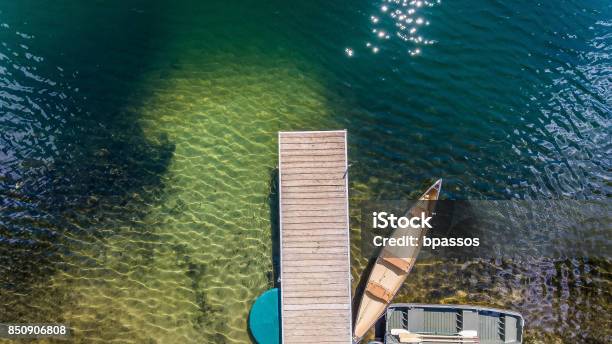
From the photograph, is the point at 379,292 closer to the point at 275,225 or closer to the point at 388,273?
the point at 388,273

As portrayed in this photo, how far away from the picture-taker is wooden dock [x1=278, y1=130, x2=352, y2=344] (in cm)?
1518

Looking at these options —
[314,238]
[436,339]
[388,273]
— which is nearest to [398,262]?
[388,273]

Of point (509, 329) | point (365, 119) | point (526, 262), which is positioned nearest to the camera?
point (509, 329)

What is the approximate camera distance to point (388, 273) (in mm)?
15984

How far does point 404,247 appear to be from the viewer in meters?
16.3

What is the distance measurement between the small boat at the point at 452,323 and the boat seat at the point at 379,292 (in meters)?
0.33

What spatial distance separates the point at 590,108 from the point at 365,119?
9287 millimetres

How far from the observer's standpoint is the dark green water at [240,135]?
16.1m

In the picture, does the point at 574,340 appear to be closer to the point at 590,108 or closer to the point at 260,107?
the point at 590,108

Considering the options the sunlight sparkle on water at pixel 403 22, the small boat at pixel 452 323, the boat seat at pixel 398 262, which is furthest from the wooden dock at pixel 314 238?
the sunlight sparkle on water at pixel 403 22

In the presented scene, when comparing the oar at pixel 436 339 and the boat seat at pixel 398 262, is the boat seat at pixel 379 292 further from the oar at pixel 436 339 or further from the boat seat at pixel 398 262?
the oar at pixel 436 339

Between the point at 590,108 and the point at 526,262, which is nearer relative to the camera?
the point at 526,262

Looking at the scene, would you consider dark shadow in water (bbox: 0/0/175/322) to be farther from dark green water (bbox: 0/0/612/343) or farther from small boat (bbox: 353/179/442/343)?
small boat (bbox: 353/179/442/343)

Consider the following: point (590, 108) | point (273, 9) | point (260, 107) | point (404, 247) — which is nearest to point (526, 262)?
point (404, 247)
